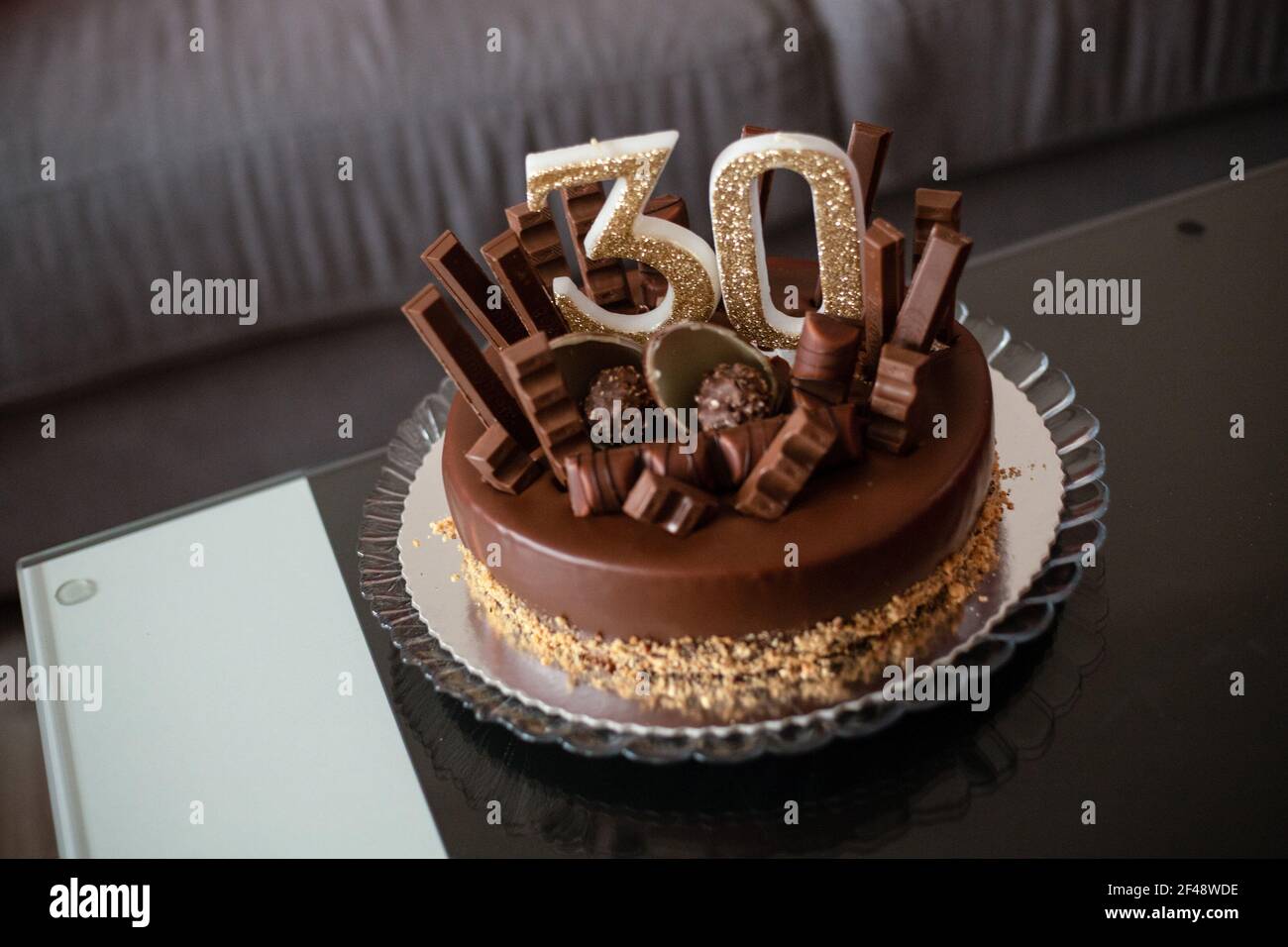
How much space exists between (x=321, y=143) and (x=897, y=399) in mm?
1249

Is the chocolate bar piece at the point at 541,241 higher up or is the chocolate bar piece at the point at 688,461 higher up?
the chocolate bar piece at the point at 541,241

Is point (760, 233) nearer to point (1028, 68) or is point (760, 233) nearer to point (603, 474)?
point (603, 474)

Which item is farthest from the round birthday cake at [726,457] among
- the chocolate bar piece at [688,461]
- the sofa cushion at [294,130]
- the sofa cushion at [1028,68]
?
the sofa cushion at [1028,68]

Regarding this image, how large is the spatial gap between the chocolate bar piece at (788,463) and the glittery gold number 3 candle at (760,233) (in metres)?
0.19

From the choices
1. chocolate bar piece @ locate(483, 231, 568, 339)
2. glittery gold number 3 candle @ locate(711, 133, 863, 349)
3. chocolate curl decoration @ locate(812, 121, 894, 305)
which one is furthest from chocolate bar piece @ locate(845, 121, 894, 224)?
chocolate bar piece @ locate(483, 231, 568, 339)

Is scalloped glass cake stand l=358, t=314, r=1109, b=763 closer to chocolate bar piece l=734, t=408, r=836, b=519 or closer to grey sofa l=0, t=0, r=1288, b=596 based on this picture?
chocolate bar piece l=734, t=408, r=836, b=519

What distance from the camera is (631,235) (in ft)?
4.04

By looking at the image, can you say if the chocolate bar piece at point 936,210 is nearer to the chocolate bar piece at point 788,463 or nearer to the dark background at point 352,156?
the chocolate bar piece at point 788,463

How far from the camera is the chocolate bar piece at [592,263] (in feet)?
4.29
